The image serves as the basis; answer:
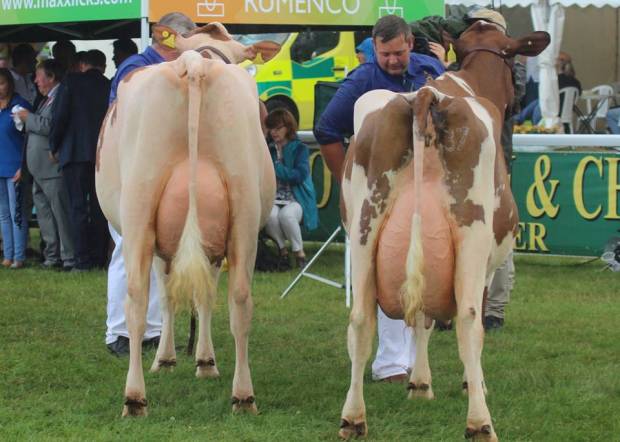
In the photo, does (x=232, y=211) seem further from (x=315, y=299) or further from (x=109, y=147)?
(x=315, y=299)

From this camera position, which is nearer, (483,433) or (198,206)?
(483,433)

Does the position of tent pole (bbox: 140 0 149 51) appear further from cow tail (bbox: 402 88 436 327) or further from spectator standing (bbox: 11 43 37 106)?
cow tail (bbox: 402 88 436 327)

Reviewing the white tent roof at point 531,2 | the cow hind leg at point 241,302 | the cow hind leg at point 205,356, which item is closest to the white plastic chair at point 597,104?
the white tent roof at point 531,2

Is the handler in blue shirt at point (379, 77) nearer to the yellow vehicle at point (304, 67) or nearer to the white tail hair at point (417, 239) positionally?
the white tail hair at point (417, 239)

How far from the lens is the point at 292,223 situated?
11703 millimetres

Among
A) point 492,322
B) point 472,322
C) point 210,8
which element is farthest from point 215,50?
point 210,8

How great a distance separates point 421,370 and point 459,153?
5.58 ft

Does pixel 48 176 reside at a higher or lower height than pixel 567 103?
lower

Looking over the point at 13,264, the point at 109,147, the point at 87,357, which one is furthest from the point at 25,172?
the point at 109,147

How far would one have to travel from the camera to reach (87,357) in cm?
745

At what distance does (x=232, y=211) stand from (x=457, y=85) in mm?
1397

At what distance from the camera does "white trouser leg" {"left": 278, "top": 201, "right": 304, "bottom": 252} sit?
1171cm

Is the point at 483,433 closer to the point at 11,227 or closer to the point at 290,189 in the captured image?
the point at 290,189

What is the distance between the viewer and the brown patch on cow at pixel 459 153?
5.11m
